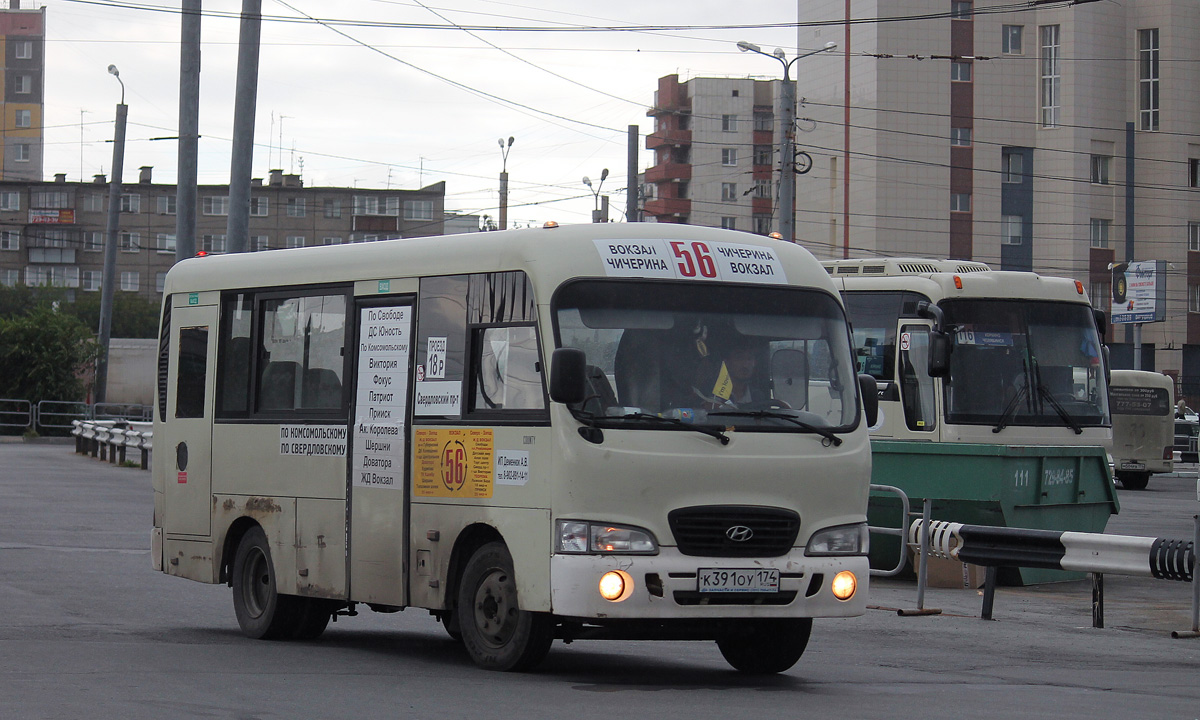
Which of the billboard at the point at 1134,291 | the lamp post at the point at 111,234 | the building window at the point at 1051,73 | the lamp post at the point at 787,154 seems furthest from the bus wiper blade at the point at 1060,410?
the building window at the point at 1051,73

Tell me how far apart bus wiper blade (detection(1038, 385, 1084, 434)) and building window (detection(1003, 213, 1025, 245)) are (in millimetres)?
52868

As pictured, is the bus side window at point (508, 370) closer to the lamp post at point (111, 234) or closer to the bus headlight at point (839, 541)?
the bus headlight at point (839, 541)

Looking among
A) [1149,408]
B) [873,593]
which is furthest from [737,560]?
[1149,408]

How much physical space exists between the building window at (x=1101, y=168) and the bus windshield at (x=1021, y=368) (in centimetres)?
5423

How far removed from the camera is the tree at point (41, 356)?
175ft

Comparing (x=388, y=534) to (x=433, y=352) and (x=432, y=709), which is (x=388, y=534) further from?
(x=432, y=709)

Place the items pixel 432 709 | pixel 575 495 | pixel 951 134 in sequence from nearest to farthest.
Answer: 1. pixel 432 709
2. pixel 575 495
3. pixel 951 134

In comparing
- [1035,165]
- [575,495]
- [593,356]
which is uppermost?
[1035,165]

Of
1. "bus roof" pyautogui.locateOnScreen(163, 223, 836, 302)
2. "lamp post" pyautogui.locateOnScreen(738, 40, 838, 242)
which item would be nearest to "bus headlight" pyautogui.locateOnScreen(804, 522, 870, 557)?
"bus roof" pyautogui.locateOnScreen(163, 223, 836, 302)

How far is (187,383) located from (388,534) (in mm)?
3133

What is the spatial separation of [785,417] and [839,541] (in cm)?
77

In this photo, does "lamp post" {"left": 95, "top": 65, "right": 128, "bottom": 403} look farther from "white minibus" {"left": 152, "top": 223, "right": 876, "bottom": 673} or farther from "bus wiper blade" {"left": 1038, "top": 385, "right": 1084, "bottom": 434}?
"white minibus" {"left": 152, "top": 223, "right": 876, "bottom": 673}

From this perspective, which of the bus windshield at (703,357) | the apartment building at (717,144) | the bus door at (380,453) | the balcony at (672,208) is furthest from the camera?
the balcony at (672,208)

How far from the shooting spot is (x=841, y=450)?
9.38 metres
